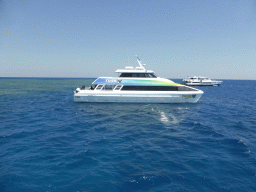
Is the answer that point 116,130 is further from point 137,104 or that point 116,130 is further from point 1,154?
point 137,104

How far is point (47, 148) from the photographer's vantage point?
24.8 ft

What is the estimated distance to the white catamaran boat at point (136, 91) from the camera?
19.9m

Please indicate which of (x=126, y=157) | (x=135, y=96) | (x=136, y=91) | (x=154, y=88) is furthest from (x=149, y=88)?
(x=126, y=157)

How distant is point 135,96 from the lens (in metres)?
19.9

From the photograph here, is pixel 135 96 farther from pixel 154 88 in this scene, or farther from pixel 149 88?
pixel 154 88

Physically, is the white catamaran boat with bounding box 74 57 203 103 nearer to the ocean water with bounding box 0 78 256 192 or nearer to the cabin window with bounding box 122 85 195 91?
the cabin window with bounding box 122 85 195 91

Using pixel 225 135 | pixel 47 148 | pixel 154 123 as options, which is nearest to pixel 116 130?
pixel 154 123

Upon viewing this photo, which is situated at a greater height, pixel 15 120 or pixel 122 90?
pixel 122 90

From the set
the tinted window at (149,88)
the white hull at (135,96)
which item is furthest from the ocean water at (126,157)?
the tinted window at (149,88)

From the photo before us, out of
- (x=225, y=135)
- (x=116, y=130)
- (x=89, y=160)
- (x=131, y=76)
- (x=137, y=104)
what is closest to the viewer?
(x=89, y=160)

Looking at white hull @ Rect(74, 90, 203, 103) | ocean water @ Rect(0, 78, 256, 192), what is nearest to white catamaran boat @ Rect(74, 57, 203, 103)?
white hull @ Rect(74, 90, 203, 103)

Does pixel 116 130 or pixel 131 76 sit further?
pixel 131 76

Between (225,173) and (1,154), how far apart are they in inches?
414

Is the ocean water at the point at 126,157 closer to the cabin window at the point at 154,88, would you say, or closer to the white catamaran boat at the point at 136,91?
the white catamaran boat at the point at 136,91
